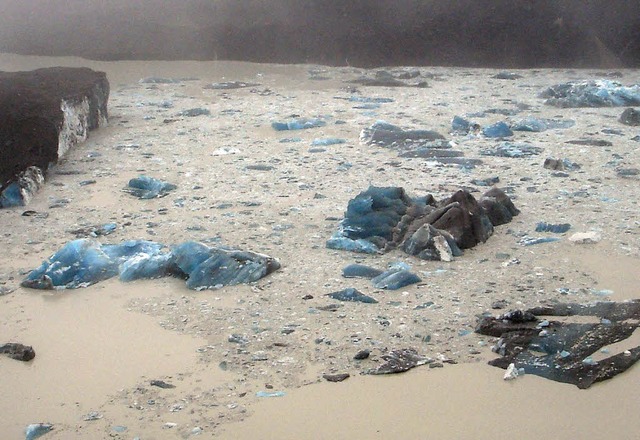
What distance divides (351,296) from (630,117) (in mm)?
3077

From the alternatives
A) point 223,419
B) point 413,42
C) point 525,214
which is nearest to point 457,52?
point 413,42

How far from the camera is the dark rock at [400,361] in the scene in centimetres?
237

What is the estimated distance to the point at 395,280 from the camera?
2881mm

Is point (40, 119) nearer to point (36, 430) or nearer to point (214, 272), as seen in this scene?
point (214, 272)

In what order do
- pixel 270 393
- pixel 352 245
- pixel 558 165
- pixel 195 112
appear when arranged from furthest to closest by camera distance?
pixel 195 112 < pixel 558 165 < pixel 352 245 < pixel 270 393

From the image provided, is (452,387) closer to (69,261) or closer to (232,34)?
(69,261)

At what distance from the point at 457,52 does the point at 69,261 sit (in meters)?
5.33

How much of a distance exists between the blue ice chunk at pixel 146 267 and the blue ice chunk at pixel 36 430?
3.01 feet

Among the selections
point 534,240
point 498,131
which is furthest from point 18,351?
point 498,131

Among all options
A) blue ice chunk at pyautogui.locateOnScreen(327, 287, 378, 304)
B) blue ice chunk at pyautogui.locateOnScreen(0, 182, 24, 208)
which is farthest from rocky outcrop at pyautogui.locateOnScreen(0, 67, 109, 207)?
blue ice chunk at pyautogui.locateOnScreen(327, 287, 378, 304)

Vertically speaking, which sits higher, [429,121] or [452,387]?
[429,121]

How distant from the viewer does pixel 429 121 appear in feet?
17.3

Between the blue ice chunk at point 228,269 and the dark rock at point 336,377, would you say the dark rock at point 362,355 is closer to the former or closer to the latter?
the dark rock at point 336,377

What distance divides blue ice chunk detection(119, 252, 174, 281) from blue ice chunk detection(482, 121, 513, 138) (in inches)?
98.0
